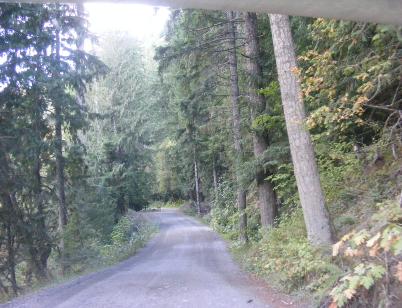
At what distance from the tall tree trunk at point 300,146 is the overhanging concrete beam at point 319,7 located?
414 centimetres

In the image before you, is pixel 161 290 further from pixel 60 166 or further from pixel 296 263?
pixel 60 166

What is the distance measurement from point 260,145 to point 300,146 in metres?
6.31

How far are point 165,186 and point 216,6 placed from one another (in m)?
61.5

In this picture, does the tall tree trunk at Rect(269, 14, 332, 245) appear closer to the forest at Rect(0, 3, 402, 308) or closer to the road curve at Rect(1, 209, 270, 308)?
the forest at Rect(0, 3, 402, 308)

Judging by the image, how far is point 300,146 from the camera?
30.5 feet

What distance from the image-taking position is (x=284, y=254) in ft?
31.8

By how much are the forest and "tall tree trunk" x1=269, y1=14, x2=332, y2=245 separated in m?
0.03

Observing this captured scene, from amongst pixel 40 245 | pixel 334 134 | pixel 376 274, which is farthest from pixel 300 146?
pixel 40 245

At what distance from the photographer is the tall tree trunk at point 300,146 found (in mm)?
8891

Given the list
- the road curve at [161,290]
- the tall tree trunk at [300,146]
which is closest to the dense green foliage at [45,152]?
the road curve at [161,290]

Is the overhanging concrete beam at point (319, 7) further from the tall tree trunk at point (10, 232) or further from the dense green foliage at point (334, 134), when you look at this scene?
the tall tree trunk at point (10, 232)

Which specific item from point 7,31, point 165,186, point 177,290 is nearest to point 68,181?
point 7,31

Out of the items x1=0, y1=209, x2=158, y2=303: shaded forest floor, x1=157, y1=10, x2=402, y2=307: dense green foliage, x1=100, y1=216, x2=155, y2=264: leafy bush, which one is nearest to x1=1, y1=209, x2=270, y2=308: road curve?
x1=157, y1=10, x2=402, y2=307: dense green foliage

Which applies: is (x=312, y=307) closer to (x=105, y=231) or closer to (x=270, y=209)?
(x=270, y=209)
